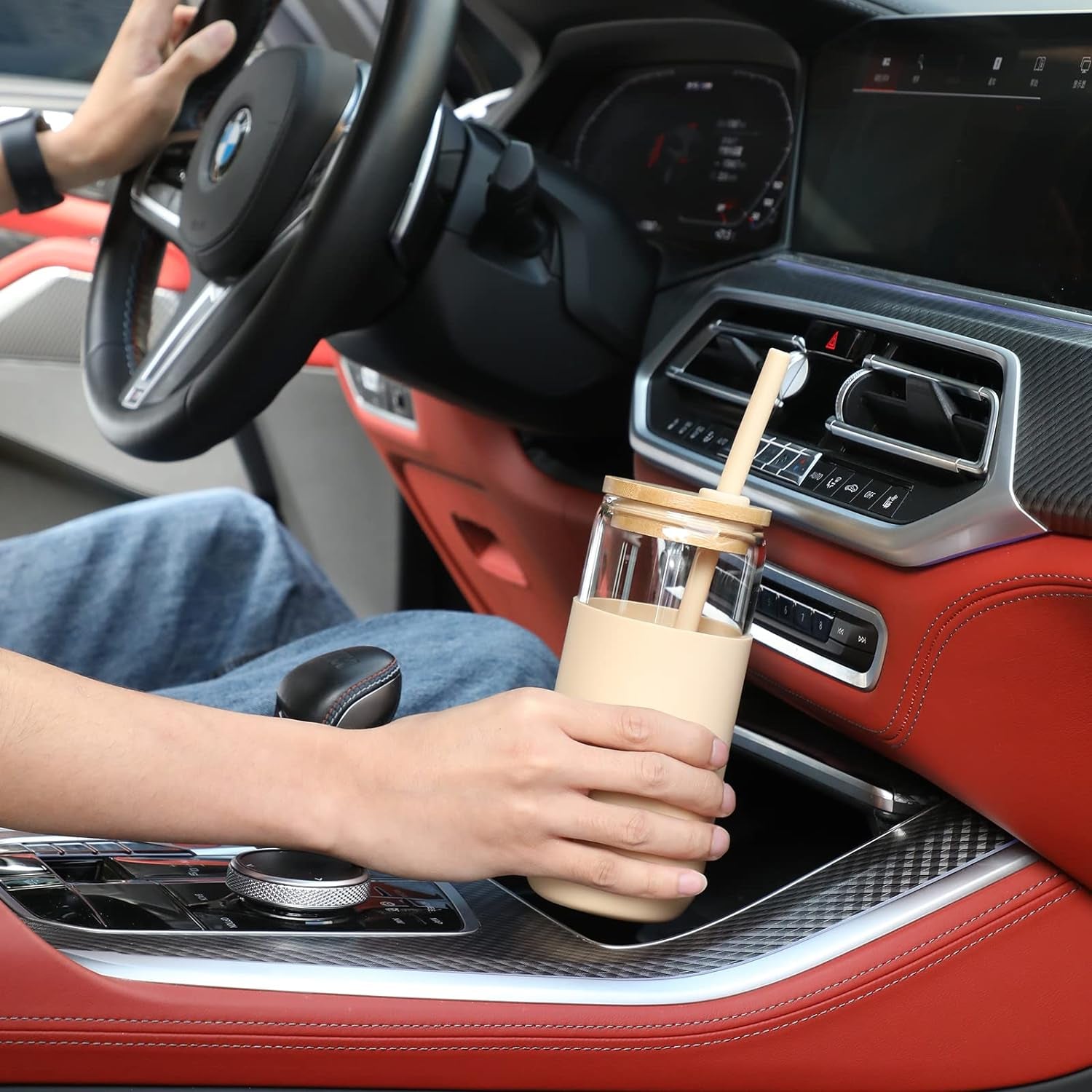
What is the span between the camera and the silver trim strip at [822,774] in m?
0.79

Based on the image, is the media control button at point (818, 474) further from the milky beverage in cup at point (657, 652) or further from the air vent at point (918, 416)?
the milky beverage in cup at point (657, 652)

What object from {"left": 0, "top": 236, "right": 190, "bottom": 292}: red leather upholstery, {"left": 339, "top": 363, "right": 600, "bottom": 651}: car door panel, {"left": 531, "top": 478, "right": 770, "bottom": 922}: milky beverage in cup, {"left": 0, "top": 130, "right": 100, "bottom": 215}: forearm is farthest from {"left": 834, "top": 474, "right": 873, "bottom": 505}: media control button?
{"left": 0, "top": 236, "right": 190, "bottom": 292}: red leather upholstery

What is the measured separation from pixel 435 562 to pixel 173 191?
901mm

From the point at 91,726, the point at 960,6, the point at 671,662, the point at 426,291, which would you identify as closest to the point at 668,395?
the point at 426,291

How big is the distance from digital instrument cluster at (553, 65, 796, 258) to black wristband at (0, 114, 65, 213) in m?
0.48

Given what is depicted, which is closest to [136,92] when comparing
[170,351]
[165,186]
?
[165,186]

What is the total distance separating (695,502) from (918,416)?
22cm

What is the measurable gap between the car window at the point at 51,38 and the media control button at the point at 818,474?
3.32ft

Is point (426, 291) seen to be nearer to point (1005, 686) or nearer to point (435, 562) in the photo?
point (1005, 686)

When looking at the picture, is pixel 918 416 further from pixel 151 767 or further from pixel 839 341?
pixel 151 767

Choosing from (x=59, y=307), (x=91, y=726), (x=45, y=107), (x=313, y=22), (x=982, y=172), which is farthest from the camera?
(x=59, y=307)

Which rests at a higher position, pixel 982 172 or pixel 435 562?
pixel 982 172

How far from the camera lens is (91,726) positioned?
553 millimetres

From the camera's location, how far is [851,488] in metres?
0.74
